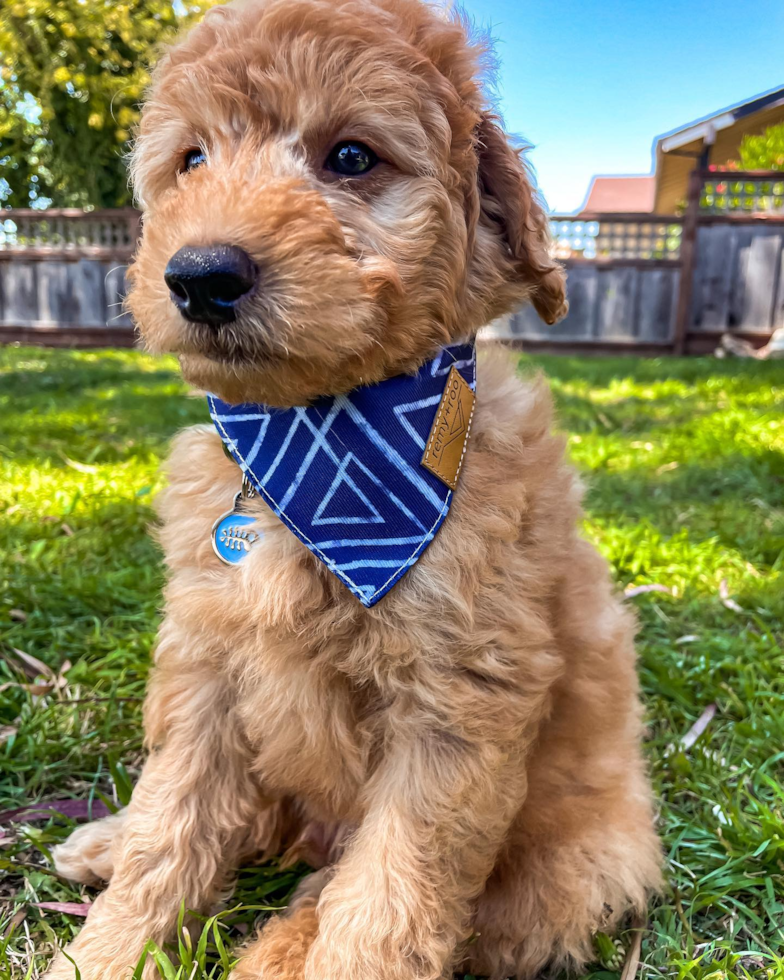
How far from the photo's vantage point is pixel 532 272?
1.86 m

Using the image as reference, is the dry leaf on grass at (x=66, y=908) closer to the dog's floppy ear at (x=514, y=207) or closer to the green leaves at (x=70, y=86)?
the dog's floppy ear at (x=514, y=207)

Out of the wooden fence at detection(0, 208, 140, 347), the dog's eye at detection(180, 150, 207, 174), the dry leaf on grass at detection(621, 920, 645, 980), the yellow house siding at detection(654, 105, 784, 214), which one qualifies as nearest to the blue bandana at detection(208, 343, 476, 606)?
the dog's eye at detection(180, 150, 207, 174)

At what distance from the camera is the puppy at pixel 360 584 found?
1496 millimetres

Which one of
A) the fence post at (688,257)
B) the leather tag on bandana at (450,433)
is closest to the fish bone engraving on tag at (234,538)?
the leather tag on bandana at (450,433)

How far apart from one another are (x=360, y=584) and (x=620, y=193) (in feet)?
161

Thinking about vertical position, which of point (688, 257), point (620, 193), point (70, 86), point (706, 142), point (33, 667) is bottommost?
point (33, 667)

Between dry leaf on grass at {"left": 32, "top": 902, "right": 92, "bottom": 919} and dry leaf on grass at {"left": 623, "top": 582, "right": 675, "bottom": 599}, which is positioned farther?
dry leaf on grass at {"left": 623, "top": 582, "right": 675, "bottom": 599}

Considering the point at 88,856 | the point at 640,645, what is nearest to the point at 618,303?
the point at 640,645

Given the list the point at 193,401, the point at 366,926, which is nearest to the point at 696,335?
the point at 193,401

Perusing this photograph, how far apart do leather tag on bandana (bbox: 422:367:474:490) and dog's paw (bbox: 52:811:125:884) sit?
1.21 meters

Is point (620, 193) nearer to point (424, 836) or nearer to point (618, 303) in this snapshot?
point (618, 303)

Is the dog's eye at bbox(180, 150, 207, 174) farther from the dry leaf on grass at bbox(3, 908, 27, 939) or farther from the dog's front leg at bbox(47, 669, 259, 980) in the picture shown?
the dry leaf on grass at bbox(3, 908, 27, 939)

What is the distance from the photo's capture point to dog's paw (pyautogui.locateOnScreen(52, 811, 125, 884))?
194 cm

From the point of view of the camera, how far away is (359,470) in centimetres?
166
